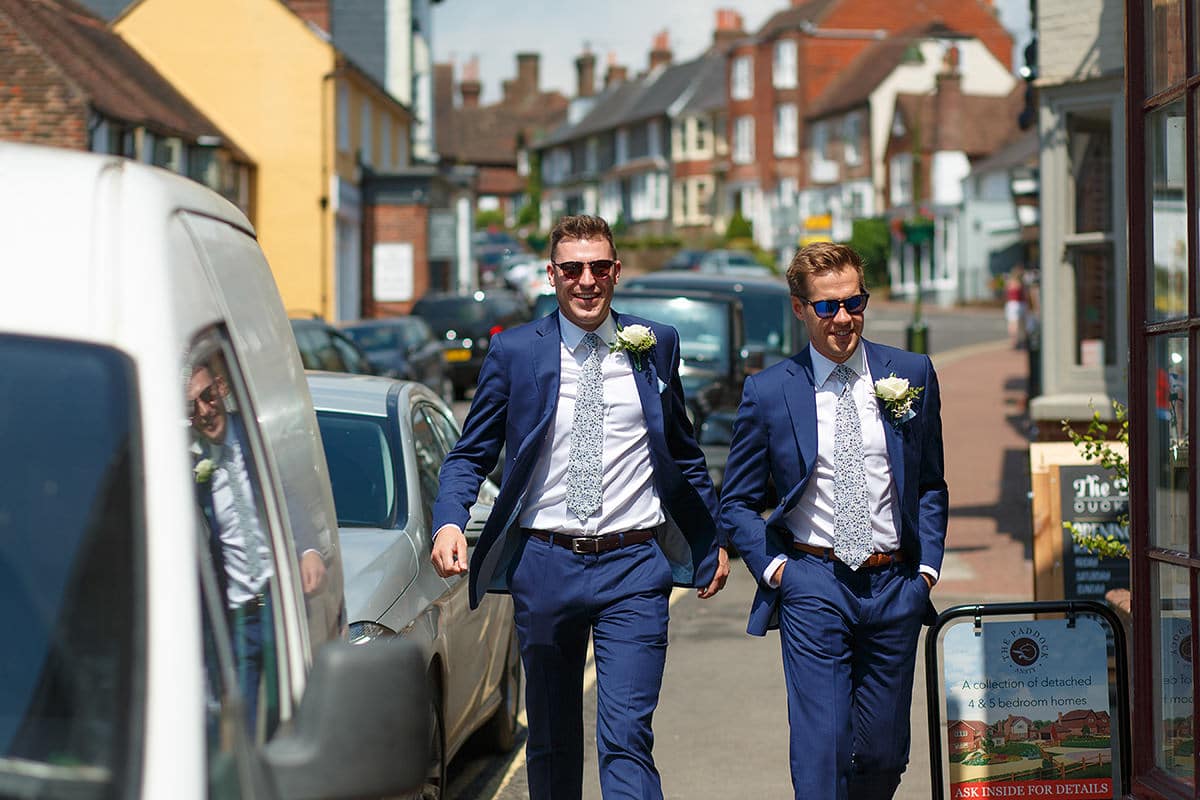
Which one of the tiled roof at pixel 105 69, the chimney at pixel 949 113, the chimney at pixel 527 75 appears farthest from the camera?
the chimney at pixel 527 75

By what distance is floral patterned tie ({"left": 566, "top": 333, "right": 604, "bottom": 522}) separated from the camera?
17.3 feet

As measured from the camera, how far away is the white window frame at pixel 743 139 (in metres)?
89.9

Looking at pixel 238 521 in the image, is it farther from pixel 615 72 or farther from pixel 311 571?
pixel 615 72

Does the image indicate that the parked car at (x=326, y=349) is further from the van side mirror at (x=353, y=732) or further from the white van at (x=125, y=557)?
the van side mirror at (x=353, y=732)

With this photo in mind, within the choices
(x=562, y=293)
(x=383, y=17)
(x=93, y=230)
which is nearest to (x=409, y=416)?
A: (x=562, y=293)

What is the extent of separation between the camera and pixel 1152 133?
5.35 meters

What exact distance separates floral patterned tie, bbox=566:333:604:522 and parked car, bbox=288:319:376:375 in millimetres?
12852

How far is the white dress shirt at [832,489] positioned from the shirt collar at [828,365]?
5 cm

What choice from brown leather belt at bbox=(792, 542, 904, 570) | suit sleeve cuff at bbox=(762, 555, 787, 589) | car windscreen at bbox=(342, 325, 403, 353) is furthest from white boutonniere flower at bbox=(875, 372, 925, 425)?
car windscreen at bbox=(342, 325, 403, 353)

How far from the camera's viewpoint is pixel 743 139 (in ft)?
297

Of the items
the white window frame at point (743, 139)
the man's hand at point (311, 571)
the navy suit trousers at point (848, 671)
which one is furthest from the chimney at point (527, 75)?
the man's hand at point (311, 571)

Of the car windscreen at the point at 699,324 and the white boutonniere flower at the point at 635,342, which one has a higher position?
the car windscreen at the point at 699,324

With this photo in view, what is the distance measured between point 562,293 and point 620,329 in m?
0.21

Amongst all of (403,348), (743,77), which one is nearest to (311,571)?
(403,348)
